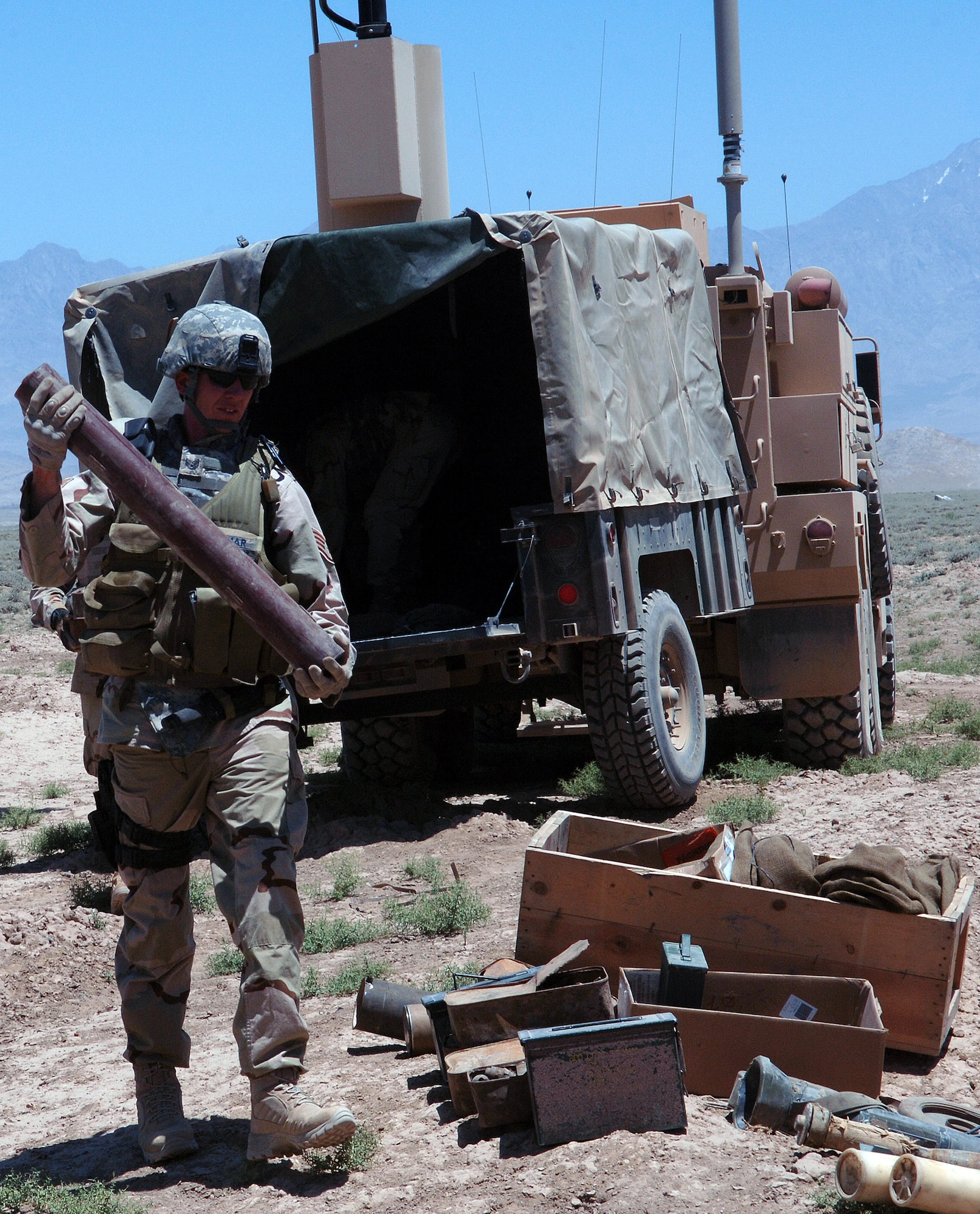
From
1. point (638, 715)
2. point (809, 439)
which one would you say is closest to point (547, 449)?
point (638, 715)

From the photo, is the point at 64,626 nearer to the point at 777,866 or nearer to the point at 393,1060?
the point at 393,1060

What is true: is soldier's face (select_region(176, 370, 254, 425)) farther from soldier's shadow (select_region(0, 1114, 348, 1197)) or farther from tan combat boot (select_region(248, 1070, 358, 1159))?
soldier's shadow (select_region(0, 1114, 348, 1197))

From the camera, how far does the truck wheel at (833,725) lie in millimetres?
8422

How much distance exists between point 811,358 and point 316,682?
569cm

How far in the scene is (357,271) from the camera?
21.1 ft

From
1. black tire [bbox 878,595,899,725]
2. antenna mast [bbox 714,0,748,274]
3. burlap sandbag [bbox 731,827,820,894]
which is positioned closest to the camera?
burlap sandbag [bbox 731,827,820,894]

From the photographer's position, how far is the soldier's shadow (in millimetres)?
3453

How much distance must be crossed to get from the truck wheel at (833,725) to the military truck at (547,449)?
0.6 inches

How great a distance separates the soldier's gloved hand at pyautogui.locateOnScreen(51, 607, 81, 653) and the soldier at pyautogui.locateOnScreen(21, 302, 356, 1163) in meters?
2.00

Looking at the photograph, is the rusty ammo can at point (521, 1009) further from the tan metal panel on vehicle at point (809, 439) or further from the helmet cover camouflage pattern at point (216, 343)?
the tan metal panel on vehicle at point (809, 439)

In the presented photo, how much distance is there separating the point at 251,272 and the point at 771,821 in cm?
348

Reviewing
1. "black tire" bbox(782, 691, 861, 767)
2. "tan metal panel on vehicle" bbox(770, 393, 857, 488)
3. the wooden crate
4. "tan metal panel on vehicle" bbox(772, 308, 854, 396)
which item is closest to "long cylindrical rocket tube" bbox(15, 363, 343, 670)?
the wooden crate

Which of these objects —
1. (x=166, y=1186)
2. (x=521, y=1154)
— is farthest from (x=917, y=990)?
(x=166, y=1186)

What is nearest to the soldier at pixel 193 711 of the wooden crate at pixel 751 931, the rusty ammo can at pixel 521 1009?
the rusty ammo can at pixel 521 1009
